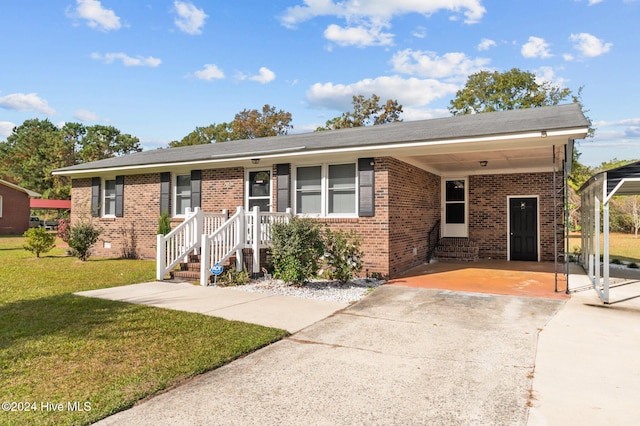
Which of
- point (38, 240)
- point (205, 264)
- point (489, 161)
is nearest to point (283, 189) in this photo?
point (205, 264)

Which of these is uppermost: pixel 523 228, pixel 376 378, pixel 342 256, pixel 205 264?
pixel 523 228

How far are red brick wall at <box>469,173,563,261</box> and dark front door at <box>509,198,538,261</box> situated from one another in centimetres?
15

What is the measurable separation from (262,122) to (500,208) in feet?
95.4

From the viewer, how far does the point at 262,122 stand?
37.7 m

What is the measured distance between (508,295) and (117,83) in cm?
1425

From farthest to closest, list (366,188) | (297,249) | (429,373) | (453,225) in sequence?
(453,225) < (366,188) < (297,249) < (429,373)

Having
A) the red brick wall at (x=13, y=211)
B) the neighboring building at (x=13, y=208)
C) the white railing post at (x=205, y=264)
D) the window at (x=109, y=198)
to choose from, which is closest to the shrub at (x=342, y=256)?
the white railing post at (x=205, y=264)

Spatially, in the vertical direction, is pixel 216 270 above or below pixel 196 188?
below

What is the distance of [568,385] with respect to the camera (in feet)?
11.3

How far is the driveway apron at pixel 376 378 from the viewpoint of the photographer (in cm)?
287

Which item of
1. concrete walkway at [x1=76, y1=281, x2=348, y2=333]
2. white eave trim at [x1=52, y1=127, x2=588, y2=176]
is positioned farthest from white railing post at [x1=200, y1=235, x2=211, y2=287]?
white eave trim at [x1=52, y1=127, x2=588, y2=176]

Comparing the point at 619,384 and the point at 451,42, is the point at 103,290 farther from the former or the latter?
the point at 451,42

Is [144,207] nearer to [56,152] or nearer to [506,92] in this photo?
[506,92]

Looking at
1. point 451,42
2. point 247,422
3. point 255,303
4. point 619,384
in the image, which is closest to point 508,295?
point 619,384
